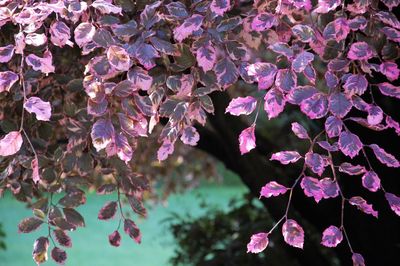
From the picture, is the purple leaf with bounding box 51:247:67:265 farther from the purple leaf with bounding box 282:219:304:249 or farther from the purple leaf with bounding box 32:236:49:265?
the purple leaf with bounding box 282:219:304:249

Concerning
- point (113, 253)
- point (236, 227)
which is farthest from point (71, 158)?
point (113, 253)

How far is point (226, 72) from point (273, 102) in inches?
8.1

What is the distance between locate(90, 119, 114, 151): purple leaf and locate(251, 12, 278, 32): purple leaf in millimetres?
520

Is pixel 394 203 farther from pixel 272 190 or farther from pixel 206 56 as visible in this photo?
pixel 206 56

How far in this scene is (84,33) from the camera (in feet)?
6.75

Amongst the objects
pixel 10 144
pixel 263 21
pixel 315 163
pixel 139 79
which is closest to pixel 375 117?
pixel 315 163

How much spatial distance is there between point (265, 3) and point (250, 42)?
0.15 meters

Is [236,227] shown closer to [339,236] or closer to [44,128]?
[44,128]

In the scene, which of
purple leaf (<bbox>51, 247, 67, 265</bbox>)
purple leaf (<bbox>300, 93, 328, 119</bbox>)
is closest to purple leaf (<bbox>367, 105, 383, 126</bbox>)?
purple leaf (<bbox>300, 93, 328, 119</bbox>)

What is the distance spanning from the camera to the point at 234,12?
257 centimetres

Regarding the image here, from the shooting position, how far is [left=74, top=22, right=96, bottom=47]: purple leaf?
204 cm

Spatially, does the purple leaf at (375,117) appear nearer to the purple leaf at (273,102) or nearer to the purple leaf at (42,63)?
the purple leaf at (273,102)

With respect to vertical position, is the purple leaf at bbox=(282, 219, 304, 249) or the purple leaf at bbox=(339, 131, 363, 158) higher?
the purple leaf at bbox=(339, 131, 363, 158)

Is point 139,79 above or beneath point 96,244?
above
